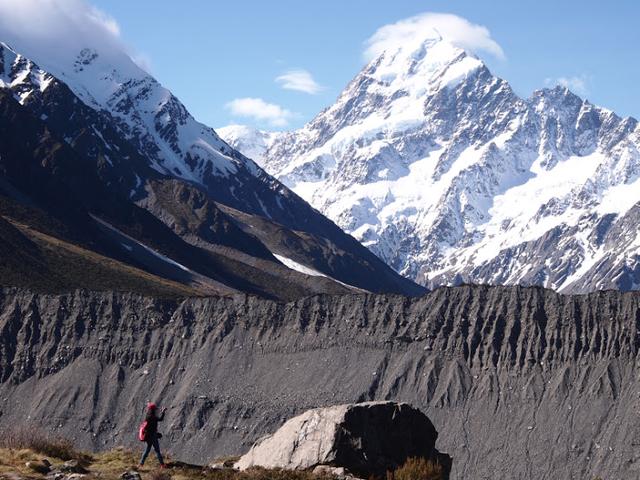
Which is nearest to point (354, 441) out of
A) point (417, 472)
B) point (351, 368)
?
point (417, 472)

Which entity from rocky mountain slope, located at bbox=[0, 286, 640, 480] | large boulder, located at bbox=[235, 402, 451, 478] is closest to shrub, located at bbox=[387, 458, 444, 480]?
large boulder, located at bbox=[235, 402, 451, 478]

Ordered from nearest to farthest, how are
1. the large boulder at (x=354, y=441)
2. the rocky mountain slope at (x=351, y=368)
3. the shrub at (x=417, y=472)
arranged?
1. the shrub at (x=417, y=472)
2. the large boulder at (x=354, y=441)
3. the rocky mountain slope at (x=351, y=368)

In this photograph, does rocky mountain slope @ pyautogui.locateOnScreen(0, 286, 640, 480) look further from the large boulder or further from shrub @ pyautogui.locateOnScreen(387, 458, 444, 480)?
shrub @ pyautogui.locateOnScreen(387, 458, 444, 480)

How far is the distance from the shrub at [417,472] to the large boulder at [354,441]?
1.13m

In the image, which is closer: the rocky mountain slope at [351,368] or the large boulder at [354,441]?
the large boulder at [354,441]

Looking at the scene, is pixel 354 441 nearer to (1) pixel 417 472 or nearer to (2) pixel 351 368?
(1) pixel 417 472

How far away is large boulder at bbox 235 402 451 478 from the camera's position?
3762 centimetres

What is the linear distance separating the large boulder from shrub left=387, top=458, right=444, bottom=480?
113 centimetres

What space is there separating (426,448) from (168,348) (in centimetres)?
→ 7953

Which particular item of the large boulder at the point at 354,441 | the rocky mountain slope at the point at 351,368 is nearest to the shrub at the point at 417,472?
the large boulder at the point at 354,441

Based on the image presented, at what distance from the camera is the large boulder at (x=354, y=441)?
123ft

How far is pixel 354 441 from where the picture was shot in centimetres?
3784

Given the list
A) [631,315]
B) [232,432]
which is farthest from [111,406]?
[631,315]

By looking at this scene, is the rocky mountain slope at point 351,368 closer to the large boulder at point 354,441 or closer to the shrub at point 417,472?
the large boulder at point 354,441
